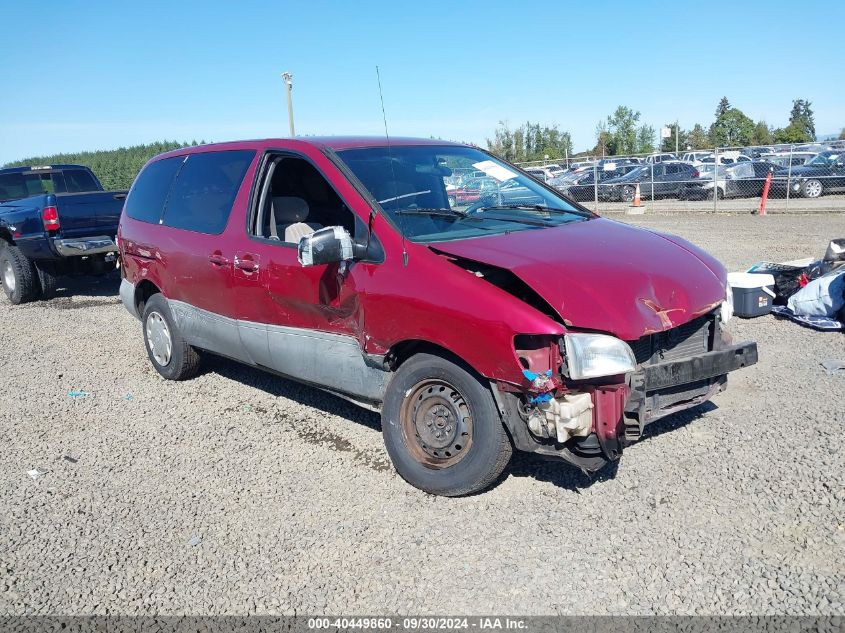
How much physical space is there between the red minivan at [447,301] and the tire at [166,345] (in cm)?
50

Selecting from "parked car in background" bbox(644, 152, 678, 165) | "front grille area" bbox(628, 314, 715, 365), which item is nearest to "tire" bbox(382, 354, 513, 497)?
"front grille area" bbox(628, 314, 715, 365)

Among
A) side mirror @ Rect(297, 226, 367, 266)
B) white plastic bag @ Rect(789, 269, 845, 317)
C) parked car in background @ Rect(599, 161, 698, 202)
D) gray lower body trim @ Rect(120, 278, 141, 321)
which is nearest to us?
side mirror @ Rect(297, 226, 367, 266)

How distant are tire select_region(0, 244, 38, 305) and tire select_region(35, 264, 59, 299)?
6 centimetres

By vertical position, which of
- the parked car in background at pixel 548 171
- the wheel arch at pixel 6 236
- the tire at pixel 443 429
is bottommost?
the tire at pixel 443 429

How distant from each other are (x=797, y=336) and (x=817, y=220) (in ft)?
36.8

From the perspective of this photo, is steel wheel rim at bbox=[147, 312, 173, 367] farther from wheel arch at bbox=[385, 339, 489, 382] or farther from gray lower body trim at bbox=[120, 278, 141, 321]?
wheel arch at bbox=[385, 339, 489, 382]

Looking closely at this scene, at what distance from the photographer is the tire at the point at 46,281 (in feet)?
34.2

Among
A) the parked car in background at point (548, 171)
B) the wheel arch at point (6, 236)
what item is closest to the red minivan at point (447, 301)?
the wheel arch at point (6, 236)

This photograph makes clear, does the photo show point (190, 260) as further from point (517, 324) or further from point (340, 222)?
point (517, 324)

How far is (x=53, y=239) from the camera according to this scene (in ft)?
31.2

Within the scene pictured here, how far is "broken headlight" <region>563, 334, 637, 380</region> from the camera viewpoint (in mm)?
3301

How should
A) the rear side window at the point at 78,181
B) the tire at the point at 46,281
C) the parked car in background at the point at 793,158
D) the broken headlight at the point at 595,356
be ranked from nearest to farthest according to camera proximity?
the broken headlight at the point at 595,356 → the tire at the point at 46,281 → the rear side window at the point at 78,181 → the parked car in background at the point at 793,158

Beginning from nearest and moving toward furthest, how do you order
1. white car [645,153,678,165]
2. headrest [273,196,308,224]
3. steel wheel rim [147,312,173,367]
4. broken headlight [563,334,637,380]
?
broken headlight [563,334,637,380] → headrest [273,196,308,224] → steel wheel rim [147,312,173,367] → white car [645,153,678,165]

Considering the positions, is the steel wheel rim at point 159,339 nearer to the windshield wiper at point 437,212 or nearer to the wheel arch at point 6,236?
the windshield wiper at point 437,212
